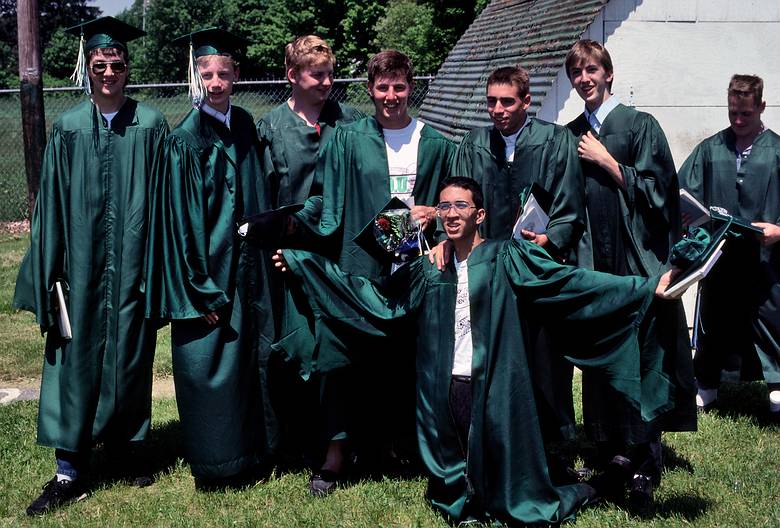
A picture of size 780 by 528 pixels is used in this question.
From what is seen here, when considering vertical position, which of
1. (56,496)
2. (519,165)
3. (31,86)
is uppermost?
(31,86)

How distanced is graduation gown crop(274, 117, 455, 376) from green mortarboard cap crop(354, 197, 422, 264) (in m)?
0.22

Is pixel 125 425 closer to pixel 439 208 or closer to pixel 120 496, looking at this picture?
pixel 120 496

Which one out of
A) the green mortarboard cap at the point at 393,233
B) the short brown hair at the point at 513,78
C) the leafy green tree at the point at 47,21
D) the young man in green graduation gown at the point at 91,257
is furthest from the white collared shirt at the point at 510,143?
the leafy green tree at the point at 47,21

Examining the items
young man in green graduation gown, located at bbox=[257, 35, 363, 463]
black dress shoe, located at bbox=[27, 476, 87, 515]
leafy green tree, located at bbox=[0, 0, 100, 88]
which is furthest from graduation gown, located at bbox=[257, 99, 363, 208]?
leafy green tree, located at bbox=[0, 0, 100, 88]

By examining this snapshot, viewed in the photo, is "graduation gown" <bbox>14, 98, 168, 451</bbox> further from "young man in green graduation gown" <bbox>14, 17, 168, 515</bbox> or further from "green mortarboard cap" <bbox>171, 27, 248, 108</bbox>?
Result: "green mortarboard cap" <bbox>171, 27, 248, 108</bbox>

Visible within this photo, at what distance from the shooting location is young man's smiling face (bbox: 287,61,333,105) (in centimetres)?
534

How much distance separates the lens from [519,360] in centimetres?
448

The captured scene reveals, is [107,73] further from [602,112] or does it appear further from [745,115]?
[745,115]

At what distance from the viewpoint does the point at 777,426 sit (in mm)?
6066

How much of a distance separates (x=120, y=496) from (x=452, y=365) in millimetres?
2063

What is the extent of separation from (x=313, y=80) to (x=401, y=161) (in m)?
0.71

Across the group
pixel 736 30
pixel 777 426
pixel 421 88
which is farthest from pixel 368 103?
pixel 777 426

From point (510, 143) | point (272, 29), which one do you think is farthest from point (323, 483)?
point (272, 29)

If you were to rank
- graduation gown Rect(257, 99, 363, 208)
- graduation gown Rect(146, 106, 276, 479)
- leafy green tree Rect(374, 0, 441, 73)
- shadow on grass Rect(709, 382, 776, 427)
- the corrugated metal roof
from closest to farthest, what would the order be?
graduation gown Rect(146, 106, 276, 479)
graduation gown Rect(257, 99, 363, 208)
shadow on grass Rect(709, 382, 776, 427)
the corrugated metal roof
leafy green tree Rect(374, 0, 441, 73)
